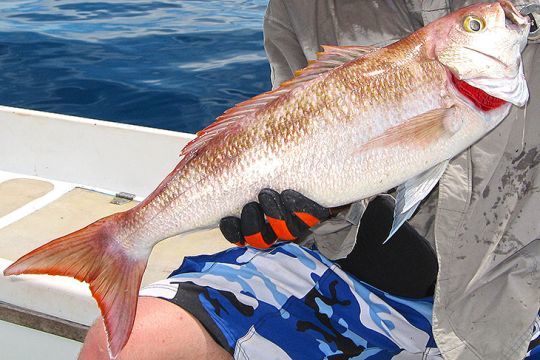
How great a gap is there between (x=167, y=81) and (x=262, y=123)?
497 centimetres

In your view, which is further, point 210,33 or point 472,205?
point 210,33

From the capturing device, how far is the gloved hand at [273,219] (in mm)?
2168

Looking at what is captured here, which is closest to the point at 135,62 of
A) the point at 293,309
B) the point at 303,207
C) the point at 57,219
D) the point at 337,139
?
→ the point at 57,219

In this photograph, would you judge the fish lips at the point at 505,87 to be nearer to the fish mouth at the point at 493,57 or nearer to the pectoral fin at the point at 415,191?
the fish mouth at the point at 493,57

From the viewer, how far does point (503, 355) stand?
2.32 metres

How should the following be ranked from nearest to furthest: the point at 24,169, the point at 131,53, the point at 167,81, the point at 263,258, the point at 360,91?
the point at 360,91 → the point at 263,258 → the point at 24,169 → the point at 167,81 → the point at 131,53

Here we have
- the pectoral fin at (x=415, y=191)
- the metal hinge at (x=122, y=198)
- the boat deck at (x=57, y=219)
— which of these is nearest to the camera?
the pectoral fin at (x=415, y=191)

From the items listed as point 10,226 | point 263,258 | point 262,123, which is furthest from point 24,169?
point 262,123

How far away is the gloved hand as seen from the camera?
2.17 meters

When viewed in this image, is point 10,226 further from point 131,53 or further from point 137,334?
point 131,53

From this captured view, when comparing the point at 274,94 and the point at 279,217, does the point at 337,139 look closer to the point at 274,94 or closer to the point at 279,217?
the point at 274,94

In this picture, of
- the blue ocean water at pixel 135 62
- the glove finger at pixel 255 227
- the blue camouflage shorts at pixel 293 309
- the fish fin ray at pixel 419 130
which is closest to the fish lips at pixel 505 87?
the fish fin ray at pixel 419 130

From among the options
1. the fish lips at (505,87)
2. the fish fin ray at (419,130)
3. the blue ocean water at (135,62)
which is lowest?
the blue ocean water at (135,62)

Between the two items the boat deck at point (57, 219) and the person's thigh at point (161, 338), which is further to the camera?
the boat deck at point (57, 219)
